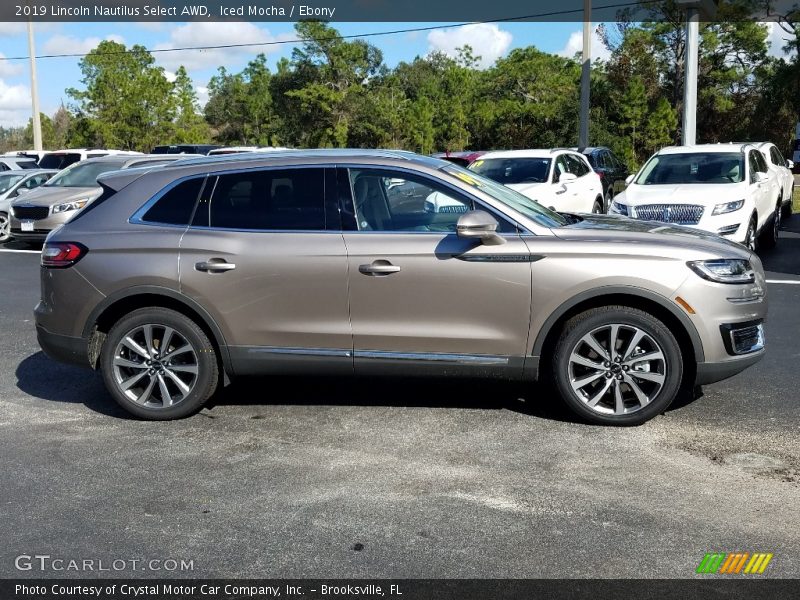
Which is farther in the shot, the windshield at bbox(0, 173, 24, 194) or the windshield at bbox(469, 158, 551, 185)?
the windshield at bbox(0, 173, 24, 194)

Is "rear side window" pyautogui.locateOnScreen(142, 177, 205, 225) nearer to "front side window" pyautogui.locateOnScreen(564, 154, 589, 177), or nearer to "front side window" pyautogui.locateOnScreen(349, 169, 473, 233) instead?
"front side window" pyautogui.locateOnScreen(349, 169, 473, 233)

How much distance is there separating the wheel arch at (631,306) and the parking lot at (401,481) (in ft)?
1.59

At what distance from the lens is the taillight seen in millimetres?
6070

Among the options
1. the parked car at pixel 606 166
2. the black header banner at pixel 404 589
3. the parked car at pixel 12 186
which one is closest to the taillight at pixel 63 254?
the black header banner at pixel 404 589

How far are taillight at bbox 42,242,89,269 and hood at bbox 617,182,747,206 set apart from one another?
8605 millimetres

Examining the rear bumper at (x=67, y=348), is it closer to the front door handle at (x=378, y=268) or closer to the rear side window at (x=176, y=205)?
the rear side window at (x=176, y=205)

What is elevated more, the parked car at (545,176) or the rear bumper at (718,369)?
the parked car at (545,176)

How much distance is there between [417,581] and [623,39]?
48360 mm

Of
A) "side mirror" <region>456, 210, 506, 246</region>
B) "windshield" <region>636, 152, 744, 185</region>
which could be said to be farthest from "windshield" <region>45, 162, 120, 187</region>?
"side mirror" <region>456, 210, 506, 246</region>

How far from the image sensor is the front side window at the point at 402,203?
5766 mm

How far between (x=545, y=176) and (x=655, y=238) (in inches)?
408

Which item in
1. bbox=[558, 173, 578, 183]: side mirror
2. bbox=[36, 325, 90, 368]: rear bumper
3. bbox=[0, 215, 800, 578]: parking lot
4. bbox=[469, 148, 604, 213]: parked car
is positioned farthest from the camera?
bbox=[558, 173, 578, 183]: side mirror

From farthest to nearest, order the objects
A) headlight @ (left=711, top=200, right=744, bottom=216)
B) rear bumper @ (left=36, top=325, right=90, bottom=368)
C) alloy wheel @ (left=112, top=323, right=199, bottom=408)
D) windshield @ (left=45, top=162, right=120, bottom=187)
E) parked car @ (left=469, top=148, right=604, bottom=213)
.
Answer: windshield @ (left=45, top=162, right=120, bottom=187), parked car @ (left=469, top=148, right=604, bottom=213), headlight @ (left=711, top=200, right=744, bottom=216), rear bumper @ (left=36, top=325, right=90, bottom=368), alloy wheel @ (left=112, top=323, right=199, bottom=408)

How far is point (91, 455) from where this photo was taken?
539 centimetres
